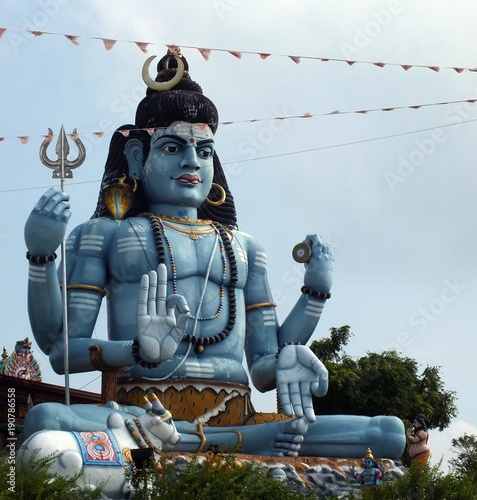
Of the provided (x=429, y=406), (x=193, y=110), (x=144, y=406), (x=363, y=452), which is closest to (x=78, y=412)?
(x=144, y=406)

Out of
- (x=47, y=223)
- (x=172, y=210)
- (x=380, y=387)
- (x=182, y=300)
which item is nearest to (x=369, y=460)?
(x=182, y=300)

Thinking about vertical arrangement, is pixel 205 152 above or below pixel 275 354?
above

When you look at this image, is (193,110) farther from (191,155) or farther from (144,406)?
(144,406)

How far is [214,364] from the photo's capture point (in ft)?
36.1

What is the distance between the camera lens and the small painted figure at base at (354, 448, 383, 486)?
32.4 ft

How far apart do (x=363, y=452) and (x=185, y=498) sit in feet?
9.97

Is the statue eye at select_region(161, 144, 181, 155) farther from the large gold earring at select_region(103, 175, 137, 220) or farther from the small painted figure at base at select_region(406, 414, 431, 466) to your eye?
the small painted figure at base at select_region(406, 414, 431, 466)

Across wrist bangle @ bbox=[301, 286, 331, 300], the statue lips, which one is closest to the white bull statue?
wrist bangle @ bbox=[301, 286, 331, 300]

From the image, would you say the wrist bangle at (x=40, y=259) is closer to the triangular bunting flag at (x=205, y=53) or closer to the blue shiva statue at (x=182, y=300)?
the blue shiva statue at (x=182, y=300)

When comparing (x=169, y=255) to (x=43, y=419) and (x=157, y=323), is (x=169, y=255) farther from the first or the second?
(x=43, y=419)

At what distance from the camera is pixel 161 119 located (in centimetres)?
1158

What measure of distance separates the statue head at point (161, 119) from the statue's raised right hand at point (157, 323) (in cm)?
165

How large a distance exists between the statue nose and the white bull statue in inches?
109

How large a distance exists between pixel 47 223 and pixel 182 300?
136 cm
